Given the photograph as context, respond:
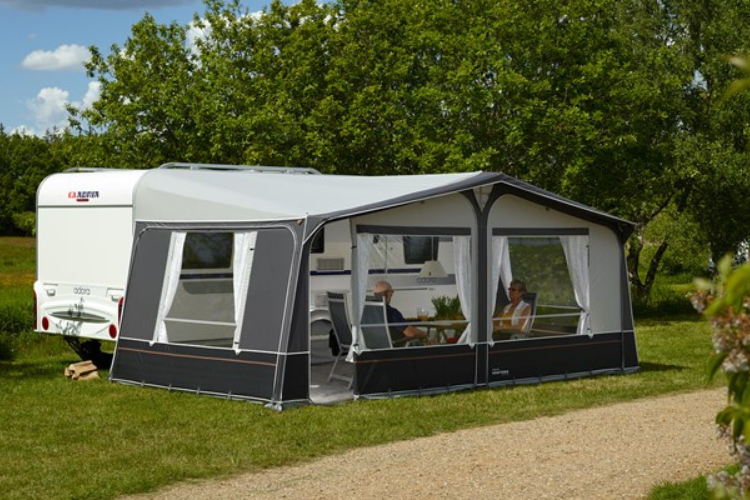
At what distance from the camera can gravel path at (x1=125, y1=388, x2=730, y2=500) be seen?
7.29 meters

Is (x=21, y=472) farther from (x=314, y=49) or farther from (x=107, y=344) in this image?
(x=314, y=49)

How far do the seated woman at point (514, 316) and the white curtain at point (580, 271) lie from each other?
0.77 meters

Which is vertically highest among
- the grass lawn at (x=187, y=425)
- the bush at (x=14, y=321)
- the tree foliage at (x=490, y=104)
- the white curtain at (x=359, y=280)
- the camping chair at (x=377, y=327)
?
the tree foliage at (x=490, y=104)

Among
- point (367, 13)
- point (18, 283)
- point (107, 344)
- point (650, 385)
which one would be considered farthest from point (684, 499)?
point (18, 283)

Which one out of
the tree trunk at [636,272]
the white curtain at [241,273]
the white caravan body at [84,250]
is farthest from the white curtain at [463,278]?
the tree trunk at [636,272]

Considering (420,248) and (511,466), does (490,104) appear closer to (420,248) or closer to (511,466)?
(420,248)

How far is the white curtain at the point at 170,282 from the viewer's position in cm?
1200

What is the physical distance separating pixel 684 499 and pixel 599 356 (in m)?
6.73

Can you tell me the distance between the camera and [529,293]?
41.7ft

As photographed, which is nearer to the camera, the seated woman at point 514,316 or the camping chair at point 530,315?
the seated woman at point 514,316

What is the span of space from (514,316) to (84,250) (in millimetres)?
4729

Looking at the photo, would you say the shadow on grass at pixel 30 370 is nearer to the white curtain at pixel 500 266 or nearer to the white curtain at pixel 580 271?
the white curtain at pixel 500 266

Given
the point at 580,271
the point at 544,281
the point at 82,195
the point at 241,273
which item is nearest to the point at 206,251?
the point at 241,273

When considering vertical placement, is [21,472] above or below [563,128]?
below
